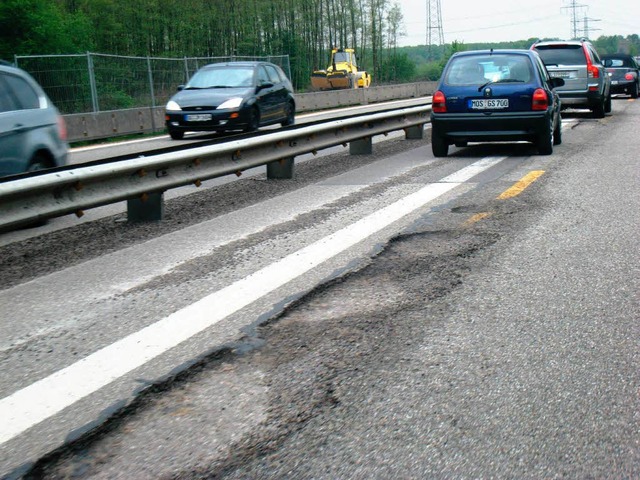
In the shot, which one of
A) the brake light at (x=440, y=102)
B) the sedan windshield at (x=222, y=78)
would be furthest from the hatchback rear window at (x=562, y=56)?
the brake light at (x=440, y=102)

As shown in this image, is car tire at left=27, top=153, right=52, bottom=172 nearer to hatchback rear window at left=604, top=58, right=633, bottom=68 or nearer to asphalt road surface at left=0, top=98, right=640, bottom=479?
asphalt road surface at left=0, top=98, right=640, bottom=479

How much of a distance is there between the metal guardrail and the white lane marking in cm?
197

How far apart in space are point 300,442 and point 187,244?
414 cm

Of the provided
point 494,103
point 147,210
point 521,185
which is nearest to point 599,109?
point 494,103

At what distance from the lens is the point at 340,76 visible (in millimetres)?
52906

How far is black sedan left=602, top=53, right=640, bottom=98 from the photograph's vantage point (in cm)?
3506

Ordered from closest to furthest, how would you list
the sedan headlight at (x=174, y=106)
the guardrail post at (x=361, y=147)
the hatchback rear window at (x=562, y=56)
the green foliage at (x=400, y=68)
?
the guardrail post at (x=361, y=147), the sedan headlight at (x=174, y=106), the hatchback rear window at (x=562, y=56), the green foliage at (x=400, y=68)

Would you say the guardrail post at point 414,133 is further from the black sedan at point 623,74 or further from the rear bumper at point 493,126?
the black sedan at point 623,74

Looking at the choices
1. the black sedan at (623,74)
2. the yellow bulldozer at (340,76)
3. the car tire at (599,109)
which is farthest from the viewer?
the yellow bulldozer at (340,76)

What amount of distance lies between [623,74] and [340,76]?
68.4ft

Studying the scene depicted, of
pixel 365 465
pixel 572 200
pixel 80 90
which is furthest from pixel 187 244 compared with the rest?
pixel 80 90

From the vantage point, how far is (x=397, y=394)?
362cm

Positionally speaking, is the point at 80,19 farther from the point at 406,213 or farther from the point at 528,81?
the point at 406,213

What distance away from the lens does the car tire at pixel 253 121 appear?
19812mm
